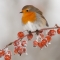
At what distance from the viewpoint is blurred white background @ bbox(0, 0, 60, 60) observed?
2.07m

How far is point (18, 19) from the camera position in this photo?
7.55 feet

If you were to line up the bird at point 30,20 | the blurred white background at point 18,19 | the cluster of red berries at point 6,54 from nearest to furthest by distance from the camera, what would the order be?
1. the cluster of red berries at point 6,54
2. the bird at point 30,20
3. the blurred white background at point 18,19

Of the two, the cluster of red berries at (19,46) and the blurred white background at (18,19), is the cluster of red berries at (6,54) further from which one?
the blurred white background at (18,19)

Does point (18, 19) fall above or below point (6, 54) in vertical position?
above

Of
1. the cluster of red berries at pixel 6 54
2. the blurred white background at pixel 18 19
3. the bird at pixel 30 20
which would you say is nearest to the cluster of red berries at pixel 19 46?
the cluster of red berries at pixel 6 54

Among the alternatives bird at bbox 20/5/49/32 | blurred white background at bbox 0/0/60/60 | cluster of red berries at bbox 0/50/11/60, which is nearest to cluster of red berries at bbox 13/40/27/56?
cluster of red berries at bbox 0/50/11/60

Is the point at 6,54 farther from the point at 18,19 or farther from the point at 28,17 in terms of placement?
the point at 18,19

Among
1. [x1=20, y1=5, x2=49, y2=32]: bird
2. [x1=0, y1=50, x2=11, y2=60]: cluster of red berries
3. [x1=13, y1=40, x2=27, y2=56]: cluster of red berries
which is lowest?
[x1=0, y1=50, x2=11, y2=60]: cluster of red berries

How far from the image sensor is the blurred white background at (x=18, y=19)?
2.07m

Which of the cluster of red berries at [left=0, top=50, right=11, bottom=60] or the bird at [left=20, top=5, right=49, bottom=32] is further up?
the bird at [left=20, top=5, right=49, bottom=32]

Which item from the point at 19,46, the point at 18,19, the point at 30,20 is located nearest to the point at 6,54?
the point at 19,46

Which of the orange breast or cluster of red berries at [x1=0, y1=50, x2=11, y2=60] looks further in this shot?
the orange breast

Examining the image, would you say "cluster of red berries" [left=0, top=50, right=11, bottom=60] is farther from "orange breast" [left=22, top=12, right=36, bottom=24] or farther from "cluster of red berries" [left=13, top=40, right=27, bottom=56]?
"orange breast" [left=22, top=12, right=36, bottom=24]

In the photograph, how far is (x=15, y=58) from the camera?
207 centimetres
